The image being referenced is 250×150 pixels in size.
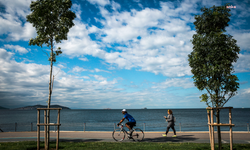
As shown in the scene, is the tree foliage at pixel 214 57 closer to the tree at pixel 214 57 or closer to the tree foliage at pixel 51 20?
the tree at pixel 214 57

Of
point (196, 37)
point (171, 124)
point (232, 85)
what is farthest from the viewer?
point (171, 124)

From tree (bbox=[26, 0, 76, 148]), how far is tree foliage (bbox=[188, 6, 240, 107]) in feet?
21.1

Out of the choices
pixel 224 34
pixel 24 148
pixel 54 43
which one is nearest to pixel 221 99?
pixel 224 34

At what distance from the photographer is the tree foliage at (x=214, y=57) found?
787 cm

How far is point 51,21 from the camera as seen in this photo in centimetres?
956

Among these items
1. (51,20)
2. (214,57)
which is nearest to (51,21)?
(51,20)

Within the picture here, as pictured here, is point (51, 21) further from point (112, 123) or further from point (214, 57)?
point (112, 123)

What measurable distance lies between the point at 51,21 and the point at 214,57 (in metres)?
8.00

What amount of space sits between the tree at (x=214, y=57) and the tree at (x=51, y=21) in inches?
252

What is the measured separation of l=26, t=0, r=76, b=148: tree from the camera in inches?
363

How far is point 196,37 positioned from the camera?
28.4 feet

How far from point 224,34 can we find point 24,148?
10526 mm

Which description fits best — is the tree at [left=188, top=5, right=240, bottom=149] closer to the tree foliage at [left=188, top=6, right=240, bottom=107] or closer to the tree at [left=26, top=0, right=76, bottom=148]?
the tree foliage at [left=188, top=6, right=240, bottom=107]

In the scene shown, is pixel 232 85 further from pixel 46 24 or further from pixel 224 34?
pixel 46 24
